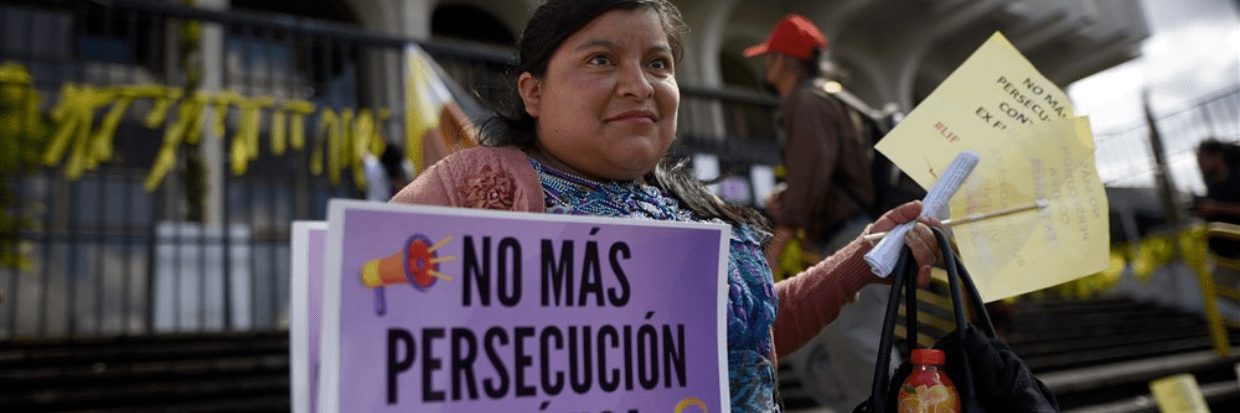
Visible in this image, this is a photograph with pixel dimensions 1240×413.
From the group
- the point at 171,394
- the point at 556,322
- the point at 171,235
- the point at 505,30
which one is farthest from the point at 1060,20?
the point at 556,322

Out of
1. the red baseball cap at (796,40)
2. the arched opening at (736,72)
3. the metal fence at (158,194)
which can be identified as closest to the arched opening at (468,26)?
the metal fence at (158,194)

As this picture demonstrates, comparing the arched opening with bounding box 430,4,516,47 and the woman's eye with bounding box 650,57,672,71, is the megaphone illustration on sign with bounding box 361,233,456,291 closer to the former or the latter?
the woman's eye with bounding box 650,57,672,71

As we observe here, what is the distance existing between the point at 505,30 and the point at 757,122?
4.79 meters

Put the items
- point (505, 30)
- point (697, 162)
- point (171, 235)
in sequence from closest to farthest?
point (171, 235) → point (697, 162) → point (505, 30)

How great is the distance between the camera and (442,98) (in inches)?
163

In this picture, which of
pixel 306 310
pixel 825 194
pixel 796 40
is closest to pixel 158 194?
pixel 796 40

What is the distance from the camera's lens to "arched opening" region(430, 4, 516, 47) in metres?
15.4

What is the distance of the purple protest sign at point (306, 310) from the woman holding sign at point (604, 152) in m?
0.20

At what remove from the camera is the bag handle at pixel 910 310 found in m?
1.16

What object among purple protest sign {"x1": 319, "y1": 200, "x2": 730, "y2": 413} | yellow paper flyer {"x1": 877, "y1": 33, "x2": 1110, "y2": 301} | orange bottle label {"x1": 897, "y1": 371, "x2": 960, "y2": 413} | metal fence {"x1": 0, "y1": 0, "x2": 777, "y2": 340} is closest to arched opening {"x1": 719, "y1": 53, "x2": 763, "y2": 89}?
metal fence {"x1": 0, "y1": 0, "x2": 777, "y2": 340}

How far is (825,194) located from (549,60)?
196 cm

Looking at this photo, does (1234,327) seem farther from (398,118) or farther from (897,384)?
(398,118)

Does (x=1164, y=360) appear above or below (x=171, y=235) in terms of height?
below

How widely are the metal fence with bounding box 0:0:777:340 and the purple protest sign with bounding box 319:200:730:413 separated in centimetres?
509
